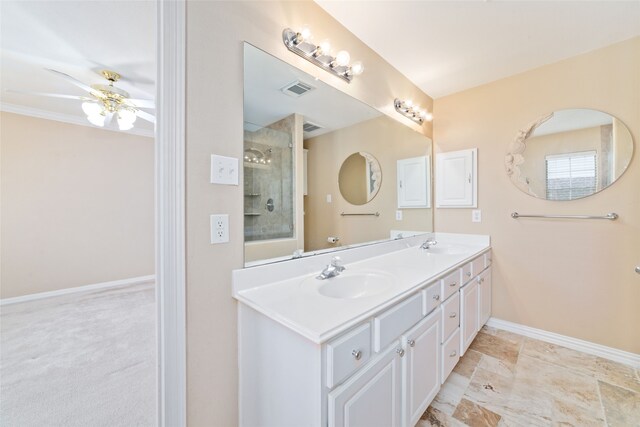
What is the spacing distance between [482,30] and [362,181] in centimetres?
129

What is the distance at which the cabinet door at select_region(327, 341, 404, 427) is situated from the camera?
0.76m

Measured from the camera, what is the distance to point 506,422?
130 centimetres

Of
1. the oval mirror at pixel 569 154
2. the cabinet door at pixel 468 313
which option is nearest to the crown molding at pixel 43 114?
the cabinet door at pixel 468 313

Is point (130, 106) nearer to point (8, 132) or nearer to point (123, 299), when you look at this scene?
point (8, 132)

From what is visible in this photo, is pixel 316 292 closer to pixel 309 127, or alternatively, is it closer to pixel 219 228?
pixel 219 228

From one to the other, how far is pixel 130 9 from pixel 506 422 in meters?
3.30

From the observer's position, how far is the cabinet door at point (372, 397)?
2.50ft

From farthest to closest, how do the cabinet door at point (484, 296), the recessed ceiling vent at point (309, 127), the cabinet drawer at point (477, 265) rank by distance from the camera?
the cabinet door at point (484, 296)
the cabinet drawer at point (477, 265)
the recessed ceiling vent at point (309, 127)

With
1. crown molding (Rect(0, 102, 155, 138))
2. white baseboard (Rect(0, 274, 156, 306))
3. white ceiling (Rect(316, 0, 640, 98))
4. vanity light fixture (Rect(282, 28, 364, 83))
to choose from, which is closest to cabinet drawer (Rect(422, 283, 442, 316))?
vanity light fixture (Rect(282, 28, 364, 83))

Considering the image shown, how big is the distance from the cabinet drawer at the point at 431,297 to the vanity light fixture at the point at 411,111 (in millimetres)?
1535

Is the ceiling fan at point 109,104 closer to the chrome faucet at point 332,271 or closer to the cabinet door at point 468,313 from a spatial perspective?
the chrome faucet at point 332,271

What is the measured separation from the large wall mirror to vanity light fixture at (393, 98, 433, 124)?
0.14m

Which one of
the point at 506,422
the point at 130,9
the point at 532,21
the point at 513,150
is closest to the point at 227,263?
the point at 506,422

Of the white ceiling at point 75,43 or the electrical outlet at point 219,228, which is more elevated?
the white ceiling at point 75,43
